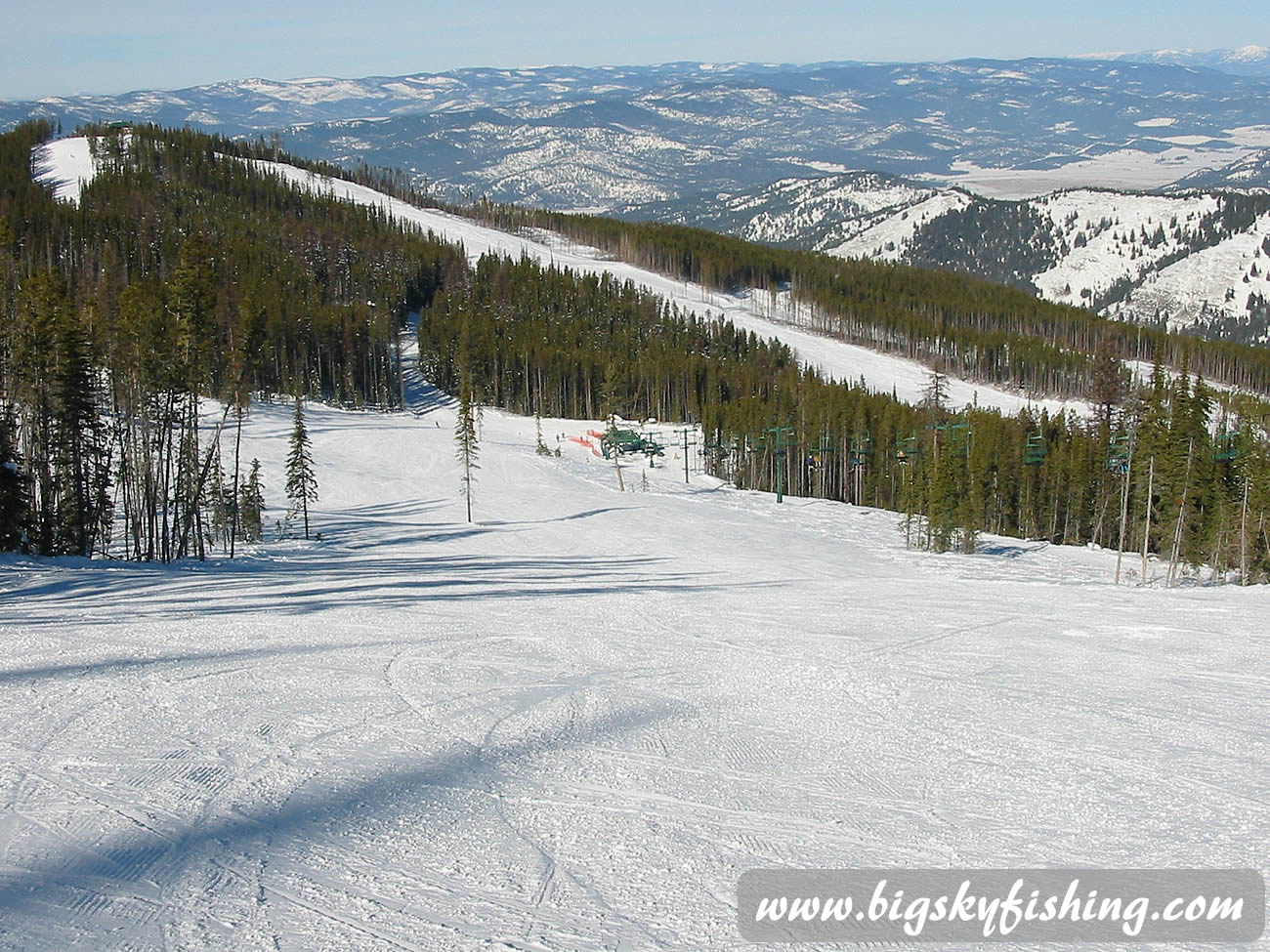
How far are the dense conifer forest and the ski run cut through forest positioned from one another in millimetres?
17012

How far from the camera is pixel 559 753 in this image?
9227mm

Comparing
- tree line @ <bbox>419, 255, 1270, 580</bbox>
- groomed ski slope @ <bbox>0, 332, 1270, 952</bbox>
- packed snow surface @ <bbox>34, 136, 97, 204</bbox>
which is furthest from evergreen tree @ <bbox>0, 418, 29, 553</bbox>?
packed snow surface @ <bbox>34, 136, 97, 204</bbox>

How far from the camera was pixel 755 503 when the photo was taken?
68938mm

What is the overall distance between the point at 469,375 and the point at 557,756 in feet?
357

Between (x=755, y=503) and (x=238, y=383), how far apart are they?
128 ft

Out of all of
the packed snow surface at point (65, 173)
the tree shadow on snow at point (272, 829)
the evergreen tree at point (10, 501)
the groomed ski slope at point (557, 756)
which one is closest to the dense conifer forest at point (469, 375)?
the evergreen tree at point (10, 501)

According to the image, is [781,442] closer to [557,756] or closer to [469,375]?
[469,375]

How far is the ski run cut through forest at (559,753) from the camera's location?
6324 mm

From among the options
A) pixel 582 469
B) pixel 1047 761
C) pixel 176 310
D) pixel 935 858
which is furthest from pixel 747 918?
pixel 582 469

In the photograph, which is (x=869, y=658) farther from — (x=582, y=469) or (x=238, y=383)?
(x=582, y=469)

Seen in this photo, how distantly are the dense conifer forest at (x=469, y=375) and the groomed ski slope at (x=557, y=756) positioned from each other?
18653 mm

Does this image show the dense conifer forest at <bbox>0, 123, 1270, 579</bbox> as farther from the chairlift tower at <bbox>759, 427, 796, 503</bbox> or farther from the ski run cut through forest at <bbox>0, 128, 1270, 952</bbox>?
the ski run cut through forest at <bbox>0, 128, 1270, 952</bbox>

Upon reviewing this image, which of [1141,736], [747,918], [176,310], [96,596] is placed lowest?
[96,596]

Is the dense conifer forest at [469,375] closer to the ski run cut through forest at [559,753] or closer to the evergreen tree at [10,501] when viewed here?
the evergreen tree at [10,501]
